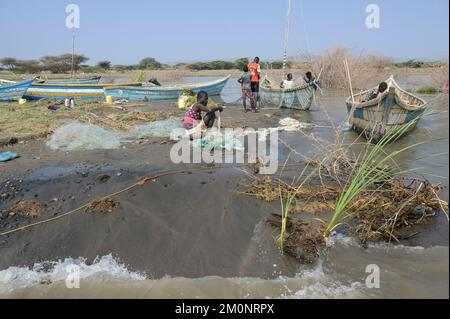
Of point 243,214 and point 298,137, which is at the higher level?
point 298,137

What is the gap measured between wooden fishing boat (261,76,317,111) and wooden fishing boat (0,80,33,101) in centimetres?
1018

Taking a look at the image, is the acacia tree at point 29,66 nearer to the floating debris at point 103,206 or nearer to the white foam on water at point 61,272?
the floating debris at point 103,206

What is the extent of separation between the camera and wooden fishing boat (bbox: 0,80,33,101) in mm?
15141

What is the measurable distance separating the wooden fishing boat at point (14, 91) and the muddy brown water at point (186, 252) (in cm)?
1168

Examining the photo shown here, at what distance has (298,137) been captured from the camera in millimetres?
8812

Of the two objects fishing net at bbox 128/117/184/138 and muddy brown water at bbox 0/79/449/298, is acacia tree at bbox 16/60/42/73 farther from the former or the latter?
muddy brown water at bbox 0/79/449/298

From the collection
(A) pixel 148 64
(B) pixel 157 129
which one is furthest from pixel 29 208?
(A) pixel 148 64

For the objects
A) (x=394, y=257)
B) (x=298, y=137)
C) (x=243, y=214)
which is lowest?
(x=394, y=257)

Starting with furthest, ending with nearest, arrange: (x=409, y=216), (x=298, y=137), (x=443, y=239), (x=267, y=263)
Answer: (x=298, y=137)
(x=409, y=216)
(x=443, y=239)
(x=267, y=263)
